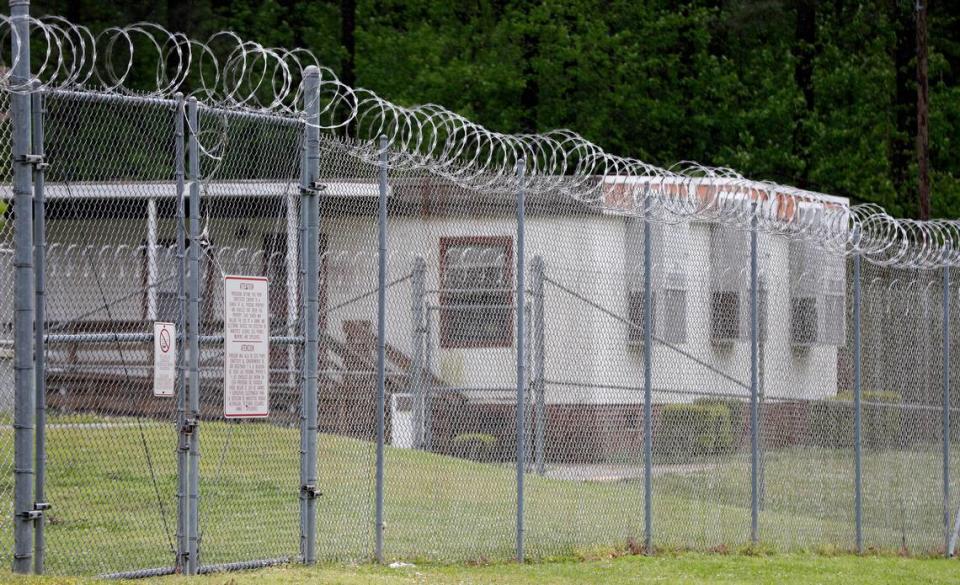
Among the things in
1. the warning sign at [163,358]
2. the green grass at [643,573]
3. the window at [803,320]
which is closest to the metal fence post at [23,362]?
the green grass at [643,573]

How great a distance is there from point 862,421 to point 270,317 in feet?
21.6

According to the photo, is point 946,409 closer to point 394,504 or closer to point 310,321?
point 394,504

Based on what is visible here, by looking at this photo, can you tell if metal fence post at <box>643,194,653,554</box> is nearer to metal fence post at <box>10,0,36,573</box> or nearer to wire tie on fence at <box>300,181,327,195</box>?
wire tie on fence at <box>300,181,327,195</box>

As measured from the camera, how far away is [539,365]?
12508 millimetres

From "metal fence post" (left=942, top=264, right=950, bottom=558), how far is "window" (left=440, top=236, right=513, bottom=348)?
4.98m

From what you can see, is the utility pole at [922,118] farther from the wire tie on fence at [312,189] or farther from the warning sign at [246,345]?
the warning sign at [246,345]

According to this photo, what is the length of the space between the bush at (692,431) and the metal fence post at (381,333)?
3295 mm

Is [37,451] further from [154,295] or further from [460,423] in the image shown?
[460,423]

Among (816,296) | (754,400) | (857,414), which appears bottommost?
(857,414)

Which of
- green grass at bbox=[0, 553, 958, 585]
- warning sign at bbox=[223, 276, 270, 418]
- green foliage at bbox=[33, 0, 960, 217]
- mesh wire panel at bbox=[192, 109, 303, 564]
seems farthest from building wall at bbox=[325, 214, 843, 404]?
green foliage at bbox=[33, 0, 960, 217]

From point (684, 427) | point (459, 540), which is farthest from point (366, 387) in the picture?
point (684, 427)

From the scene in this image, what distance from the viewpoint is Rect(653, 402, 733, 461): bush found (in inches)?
Answer: 478

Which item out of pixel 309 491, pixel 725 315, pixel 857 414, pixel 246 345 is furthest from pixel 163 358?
pixel 857 414

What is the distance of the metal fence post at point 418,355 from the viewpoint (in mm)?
10977
